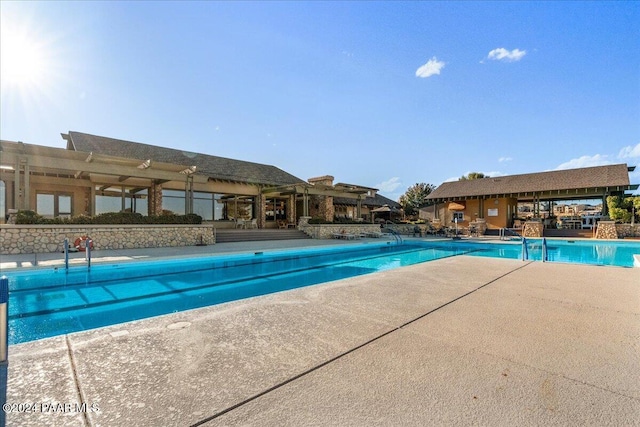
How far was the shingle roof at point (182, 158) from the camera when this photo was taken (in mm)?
15641

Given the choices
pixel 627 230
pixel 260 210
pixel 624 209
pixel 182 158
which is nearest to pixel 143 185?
pixel 182 158

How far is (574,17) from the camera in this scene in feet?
30.8

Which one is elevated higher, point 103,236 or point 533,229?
point 103,236

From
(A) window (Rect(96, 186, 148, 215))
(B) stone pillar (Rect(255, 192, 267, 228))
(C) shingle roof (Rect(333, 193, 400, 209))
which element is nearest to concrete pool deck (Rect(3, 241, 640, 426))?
(A) window (Rect(96, 186, 148, 215))

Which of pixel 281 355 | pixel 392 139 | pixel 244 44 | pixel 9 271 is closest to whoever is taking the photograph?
pixel 281 355

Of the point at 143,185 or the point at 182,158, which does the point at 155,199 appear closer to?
the point at 143,185

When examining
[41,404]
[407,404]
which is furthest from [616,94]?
[41,404]

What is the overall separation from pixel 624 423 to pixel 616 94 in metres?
16.5

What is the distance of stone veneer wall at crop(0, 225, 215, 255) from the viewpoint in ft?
33.3

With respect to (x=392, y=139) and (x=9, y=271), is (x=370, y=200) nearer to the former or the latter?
(x=392, y=139)

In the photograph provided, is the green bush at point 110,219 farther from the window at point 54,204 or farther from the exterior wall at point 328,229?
the exterior wall at point 328,229

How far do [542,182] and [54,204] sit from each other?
32750mm

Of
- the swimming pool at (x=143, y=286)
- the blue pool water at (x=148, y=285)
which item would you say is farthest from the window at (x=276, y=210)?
the swimming pool at (x=143, y=286)

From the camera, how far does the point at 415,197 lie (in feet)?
122
